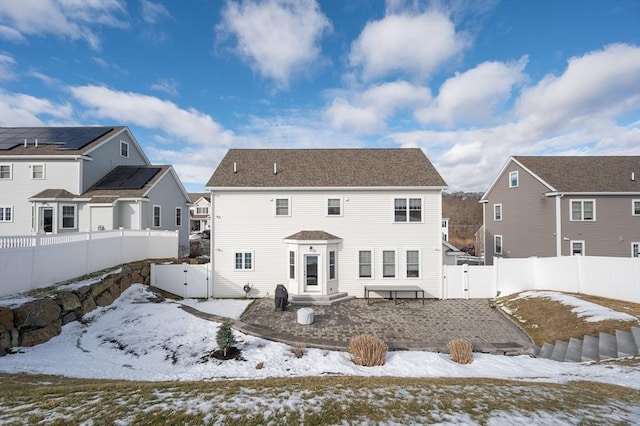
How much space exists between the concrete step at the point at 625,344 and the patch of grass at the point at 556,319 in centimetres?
29

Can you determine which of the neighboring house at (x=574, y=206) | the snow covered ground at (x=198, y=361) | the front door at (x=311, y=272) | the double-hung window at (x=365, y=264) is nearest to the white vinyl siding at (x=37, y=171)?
the snow covered ground at (x=198, y=361)

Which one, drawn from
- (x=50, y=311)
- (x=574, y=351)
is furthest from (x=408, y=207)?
(x=50, y=311)

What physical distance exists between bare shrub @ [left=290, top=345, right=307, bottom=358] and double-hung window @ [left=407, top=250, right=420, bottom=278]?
8.31 m

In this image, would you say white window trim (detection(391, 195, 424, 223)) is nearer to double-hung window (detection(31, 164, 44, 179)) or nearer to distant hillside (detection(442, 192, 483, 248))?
double-hung window (detection(31, 164, 44, 179))

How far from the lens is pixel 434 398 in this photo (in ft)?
17.1

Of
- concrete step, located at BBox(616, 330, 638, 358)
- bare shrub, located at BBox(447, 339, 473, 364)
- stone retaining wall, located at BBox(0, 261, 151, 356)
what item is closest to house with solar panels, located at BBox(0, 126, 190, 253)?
stone retaining wall, located at BBox(0, 261, 151, 356)

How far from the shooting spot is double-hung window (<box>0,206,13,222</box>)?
18.5m

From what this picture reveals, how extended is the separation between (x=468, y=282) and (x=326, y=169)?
32.5 feet

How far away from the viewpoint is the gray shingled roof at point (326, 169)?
1566 cm

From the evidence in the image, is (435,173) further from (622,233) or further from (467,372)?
(622,233)

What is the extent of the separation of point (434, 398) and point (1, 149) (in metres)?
27.9

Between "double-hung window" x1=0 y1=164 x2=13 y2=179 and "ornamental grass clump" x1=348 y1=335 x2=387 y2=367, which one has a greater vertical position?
"double-hung window" x1=0 y1=164 x2=13 y2=179

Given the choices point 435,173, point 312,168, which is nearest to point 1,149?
point 312,168

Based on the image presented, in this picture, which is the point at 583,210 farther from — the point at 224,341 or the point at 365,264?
the point at 224,341
